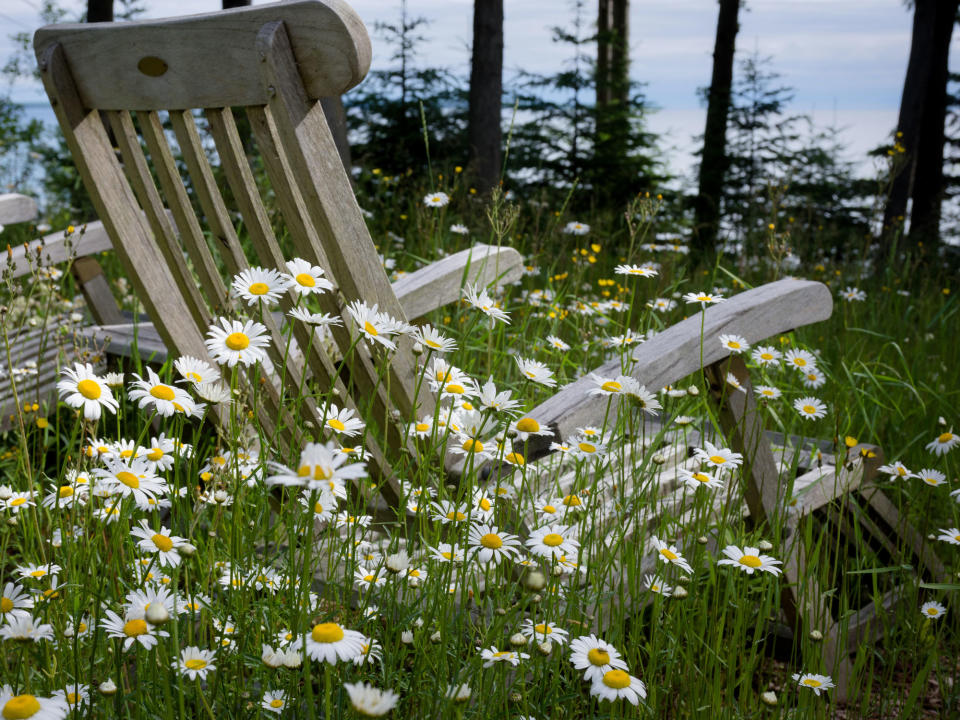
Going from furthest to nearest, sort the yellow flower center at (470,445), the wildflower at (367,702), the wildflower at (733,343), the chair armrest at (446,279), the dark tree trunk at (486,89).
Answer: the dark tree trunk at (486,89), the chair armrest at (446,279), the wildflower at (733,343), the yellow flower center at (470,445), the wildflower at (367,702)

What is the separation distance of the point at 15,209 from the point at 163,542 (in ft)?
7.44

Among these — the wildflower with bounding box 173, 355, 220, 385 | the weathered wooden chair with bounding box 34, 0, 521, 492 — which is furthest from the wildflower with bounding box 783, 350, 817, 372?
the wildflower with bounding box 173, 355, 220, 385

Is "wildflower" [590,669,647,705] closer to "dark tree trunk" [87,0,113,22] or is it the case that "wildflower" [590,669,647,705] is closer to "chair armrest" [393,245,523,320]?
"chair armrest" [393,245,523,320]

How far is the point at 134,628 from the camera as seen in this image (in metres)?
0.99

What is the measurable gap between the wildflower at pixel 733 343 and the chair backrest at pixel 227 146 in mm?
589

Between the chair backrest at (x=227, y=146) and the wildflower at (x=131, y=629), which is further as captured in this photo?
the chair backrest at (x=227, y=146)

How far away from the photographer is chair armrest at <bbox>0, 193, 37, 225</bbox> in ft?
9.61

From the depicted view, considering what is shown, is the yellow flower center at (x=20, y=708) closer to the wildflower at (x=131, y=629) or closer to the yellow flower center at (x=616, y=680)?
the wildflower at (x=131, y=629)

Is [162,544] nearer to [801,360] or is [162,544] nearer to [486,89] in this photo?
[801,360]

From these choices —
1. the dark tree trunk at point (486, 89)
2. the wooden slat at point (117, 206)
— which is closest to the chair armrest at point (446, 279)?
the wooden slat at point (117, 206)

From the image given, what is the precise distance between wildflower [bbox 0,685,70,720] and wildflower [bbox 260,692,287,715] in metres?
0.33

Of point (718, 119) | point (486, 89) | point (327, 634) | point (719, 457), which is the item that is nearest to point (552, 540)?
point (327, 634)

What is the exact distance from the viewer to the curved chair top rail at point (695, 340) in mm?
1466

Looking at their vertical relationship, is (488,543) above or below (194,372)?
below
